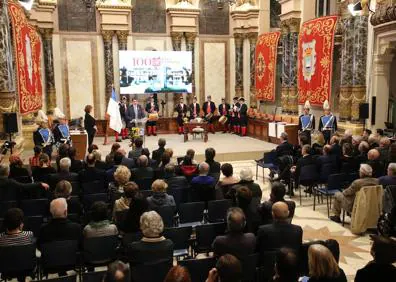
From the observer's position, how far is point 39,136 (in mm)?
9305

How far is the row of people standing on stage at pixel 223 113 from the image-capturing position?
627 inches

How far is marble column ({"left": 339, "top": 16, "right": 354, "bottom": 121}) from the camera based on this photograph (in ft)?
36.7

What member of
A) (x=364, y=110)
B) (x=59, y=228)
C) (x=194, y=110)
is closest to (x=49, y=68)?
(x=194, y=110)

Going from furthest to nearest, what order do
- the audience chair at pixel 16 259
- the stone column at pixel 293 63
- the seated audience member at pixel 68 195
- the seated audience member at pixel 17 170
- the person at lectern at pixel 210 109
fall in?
the person at lectern at pixel 210 109 < the stone column at pixel 293 63 < the seated audience member at pixel 17 170 < the seated audience member at pixel 68 195 < the audience chair at pixel 16 259

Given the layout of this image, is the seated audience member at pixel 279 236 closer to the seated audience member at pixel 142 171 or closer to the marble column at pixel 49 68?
the seated audience member at pixel 142 171

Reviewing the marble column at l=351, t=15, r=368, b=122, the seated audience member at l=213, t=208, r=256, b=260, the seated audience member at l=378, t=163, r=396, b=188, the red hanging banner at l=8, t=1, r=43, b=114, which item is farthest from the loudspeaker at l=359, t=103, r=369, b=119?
the red hanging banner at l=8, t=1, r=43, b=114

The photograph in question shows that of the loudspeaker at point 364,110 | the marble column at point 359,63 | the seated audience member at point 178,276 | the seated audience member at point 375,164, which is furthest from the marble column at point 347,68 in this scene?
the seated audience member at point 178,276

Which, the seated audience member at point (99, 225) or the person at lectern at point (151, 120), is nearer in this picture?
the seated audience member at point (99, 225)

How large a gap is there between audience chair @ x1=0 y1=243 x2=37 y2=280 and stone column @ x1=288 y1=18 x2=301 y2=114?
11532mm

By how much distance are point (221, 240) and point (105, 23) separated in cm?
1398

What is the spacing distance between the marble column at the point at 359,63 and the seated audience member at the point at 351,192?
16.7 feet

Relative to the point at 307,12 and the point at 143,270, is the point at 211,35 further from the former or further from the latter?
the point at 143,270

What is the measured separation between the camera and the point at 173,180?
6.20 meters

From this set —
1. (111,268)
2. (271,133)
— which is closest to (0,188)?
(111,268)
